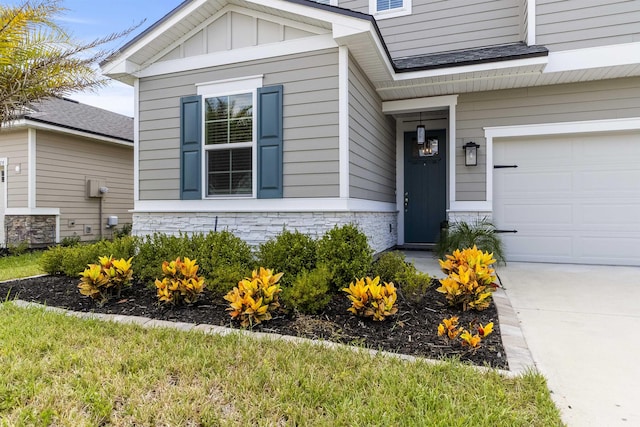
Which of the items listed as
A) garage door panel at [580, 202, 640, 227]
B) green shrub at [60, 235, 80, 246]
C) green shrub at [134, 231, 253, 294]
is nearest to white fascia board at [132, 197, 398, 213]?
green shrub at [134, 231, 253, 294]

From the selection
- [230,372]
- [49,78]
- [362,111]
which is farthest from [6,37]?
[230,372]

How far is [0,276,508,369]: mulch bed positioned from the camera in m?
2.68

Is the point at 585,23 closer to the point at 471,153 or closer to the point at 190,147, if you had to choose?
the point at 471,153

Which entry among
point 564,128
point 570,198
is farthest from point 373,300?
point 564,128

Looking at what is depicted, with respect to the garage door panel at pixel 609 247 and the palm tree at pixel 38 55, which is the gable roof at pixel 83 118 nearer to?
the palm tree at pixel 38 55

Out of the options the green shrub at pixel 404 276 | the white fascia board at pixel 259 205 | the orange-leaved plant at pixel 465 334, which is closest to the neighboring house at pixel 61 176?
the white fascia board at pixel 259 205

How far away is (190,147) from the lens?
5.63m

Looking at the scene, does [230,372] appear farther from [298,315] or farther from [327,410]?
[298,315]

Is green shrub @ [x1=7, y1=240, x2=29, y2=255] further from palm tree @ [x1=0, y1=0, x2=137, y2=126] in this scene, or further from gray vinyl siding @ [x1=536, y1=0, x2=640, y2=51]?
gray vinyl siding @ [x1=536, y1=0, x2=640, y2=51]

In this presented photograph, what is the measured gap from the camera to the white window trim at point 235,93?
5289mm

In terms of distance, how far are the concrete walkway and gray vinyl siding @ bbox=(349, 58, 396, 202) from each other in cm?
170

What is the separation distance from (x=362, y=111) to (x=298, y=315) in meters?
3.45

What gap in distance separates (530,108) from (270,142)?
4.31 metres

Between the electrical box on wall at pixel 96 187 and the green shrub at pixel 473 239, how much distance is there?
30.4ft
